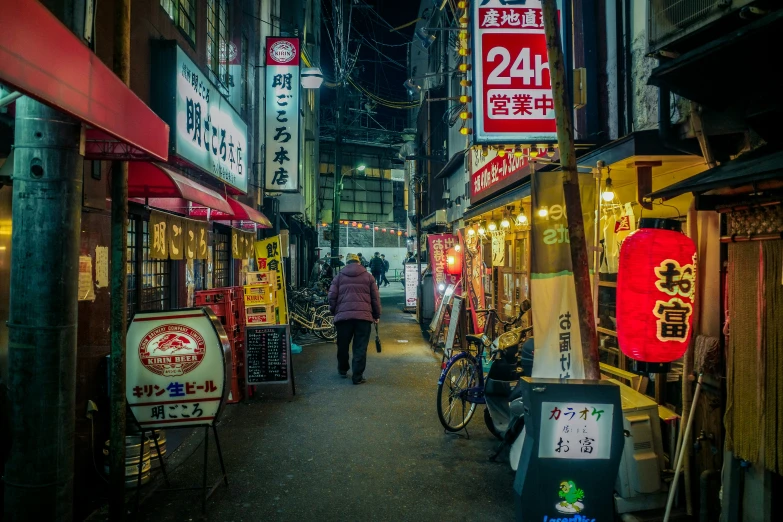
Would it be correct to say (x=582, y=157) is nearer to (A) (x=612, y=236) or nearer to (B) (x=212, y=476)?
(A) (x=612, y=236)

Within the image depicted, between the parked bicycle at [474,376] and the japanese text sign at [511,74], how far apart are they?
2.87m

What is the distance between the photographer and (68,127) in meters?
3.61

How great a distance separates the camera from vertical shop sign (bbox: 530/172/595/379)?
5.72m

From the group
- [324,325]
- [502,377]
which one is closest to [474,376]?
[502,377]

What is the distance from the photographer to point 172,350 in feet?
17.1

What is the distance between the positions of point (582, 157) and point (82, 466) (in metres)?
7.08

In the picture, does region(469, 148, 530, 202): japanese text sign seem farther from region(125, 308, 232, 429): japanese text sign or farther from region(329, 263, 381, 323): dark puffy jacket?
region(125, 308, 232, 429): japanese text sign

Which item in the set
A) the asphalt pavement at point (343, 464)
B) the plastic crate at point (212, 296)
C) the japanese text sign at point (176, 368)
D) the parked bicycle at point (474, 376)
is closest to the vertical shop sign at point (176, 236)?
the plastic crate at point (212, 296)

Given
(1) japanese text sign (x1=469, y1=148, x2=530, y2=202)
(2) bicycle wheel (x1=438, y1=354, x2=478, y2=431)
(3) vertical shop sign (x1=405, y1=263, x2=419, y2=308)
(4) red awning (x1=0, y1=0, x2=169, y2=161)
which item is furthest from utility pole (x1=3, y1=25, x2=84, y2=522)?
(3) vertical shop sign (x1=405, y1=263, x2=419, y2=308)

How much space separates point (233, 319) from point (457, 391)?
4.55m

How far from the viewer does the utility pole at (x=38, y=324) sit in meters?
3.46

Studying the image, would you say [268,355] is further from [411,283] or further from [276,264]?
[411,283]

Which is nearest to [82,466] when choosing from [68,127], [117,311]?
[117,311]

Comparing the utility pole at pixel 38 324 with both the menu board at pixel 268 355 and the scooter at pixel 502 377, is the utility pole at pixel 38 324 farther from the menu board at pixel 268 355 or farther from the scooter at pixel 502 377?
the menu board at pixel 268 355
